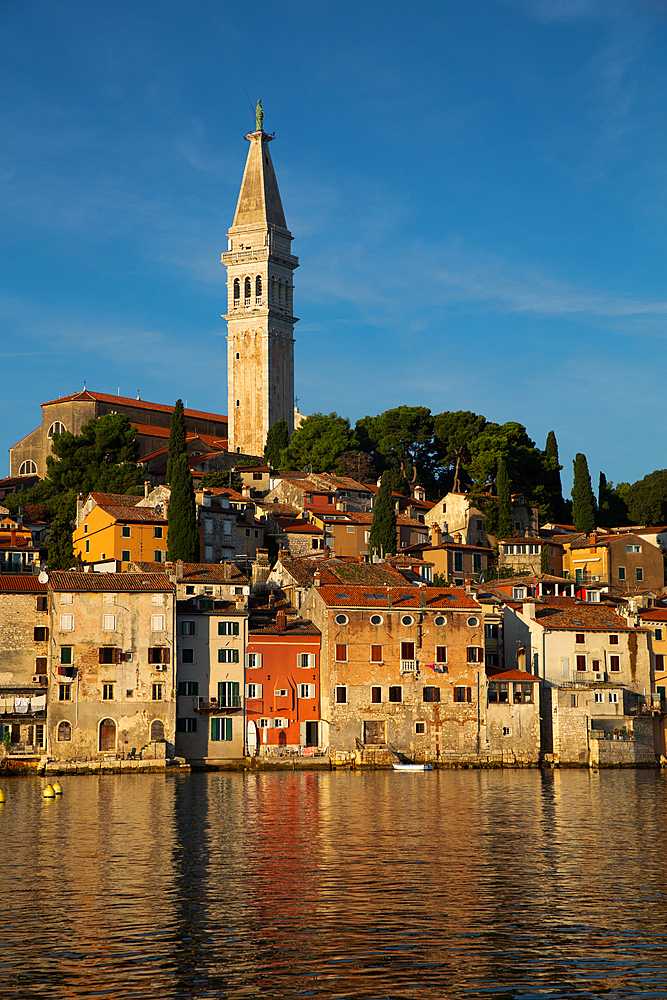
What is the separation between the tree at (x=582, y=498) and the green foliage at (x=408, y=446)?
699 inches

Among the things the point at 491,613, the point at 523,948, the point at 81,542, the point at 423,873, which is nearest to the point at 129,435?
the point at 81,542

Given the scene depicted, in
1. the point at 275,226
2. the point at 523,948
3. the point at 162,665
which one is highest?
the point at 275,226

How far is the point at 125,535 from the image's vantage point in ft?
273

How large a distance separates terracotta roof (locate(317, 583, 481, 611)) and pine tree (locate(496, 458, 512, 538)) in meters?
31.6

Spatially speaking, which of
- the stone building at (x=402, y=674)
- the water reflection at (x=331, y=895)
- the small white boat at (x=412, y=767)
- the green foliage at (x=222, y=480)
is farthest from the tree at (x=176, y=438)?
the water reflection at (x=331, y=895)

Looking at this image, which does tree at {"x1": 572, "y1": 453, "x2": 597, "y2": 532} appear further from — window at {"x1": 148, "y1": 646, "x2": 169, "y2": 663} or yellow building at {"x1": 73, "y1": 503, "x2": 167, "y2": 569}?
window at {"x1": 148, "y1": 646, "x2": 169, "y2": 663}

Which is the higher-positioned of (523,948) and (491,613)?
(491,613)

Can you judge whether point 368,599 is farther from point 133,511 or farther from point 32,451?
point 32,451

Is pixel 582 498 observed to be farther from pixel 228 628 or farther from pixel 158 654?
A: pixel 158 654

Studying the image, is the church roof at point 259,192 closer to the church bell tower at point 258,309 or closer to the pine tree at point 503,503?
the church bell tower at point 258,309

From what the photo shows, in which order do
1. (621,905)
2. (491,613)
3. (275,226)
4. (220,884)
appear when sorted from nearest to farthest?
(621,905), (220,884), (491,613), (275,226)

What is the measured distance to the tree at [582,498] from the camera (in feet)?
333

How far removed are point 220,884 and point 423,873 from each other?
527 cm

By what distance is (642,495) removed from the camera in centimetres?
10850
